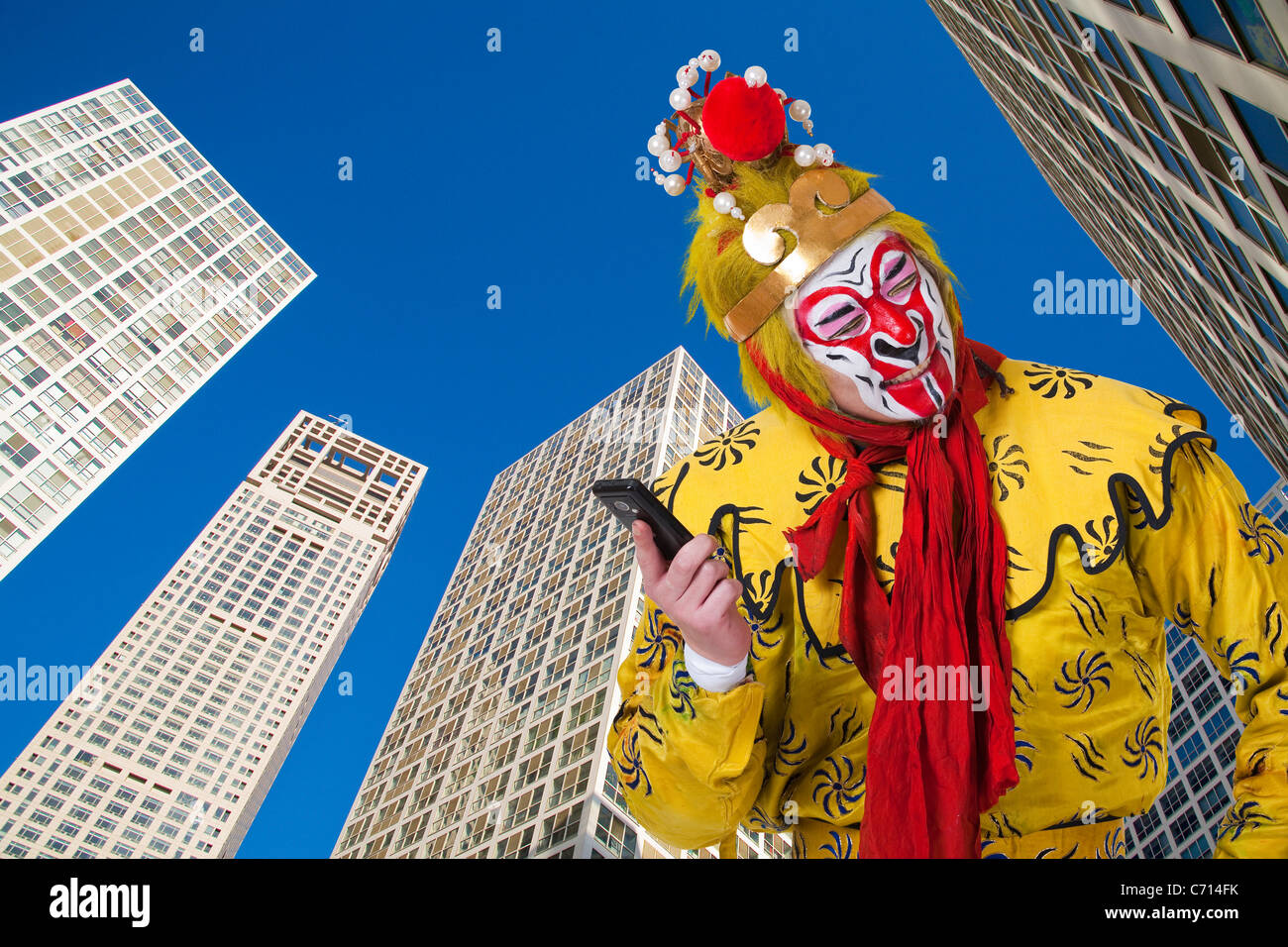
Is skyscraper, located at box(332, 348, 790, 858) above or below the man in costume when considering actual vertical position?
above

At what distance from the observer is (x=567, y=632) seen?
1934 inches

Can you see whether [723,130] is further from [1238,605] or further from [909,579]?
[1238,605]

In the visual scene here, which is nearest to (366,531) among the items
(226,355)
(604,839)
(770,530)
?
(226,355)

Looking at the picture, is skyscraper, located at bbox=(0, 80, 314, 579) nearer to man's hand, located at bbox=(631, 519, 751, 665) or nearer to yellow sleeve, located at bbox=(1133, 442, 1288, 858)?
man's hand, located at bbox=(631, 519, 751, 665)

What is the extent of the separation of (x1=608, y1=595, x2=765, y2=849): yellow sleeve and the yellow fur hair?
118 cm

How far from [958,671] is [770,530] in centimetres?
106

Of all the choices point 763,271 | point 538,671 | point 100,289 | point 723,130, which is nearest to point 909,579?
point 763,271

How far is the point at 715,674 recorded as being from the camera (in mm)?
3240

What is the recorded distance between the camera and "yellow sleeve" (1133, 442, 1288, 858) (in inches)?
110

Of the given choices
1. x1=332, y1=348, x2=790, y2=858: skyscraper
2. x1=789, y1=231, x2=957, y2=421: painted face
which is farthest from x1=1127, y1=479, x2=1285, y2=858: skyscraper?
x1=789, y1=231, x2=957, y2=421: painted face

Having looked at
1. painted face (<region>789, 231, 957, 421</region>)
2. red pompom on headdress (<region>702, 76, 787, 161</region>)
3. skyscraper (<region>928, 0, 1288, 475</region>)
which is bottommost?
painted face (<region>789, 231, 957, 421</region>)

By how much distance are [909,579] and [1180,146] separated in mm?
17468

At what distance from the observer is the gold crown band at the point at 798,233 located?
12.6ft
